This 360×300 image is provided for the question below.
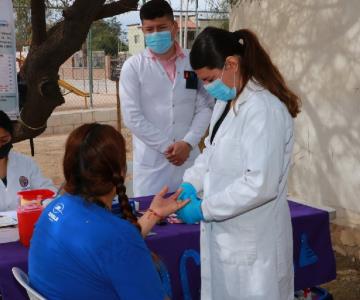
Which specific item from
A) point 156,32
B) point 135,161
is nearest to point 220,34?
point 156,32

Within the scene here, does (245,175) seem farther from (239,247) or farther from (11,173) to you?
(11,173)

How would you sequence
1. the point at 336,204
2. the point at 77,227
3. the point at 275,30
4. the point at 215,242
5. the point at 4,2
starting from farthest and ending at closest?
1. the point at 275,30
2. the point at 336,204
3. the point at 4,2
4. the point at 215,242
5. the point at 77,227

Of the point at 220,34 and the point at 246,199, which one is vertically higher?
the point at 220,34

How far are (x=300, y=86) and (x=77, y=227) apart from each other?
346 centimetres

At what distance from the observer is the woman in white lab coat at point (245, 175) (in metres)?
1.75

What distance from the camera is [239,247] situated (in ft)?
6.17

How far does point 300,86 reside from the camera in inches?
174

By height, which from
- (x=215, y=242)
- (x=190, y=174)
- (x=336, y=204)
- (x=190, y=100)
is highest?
(x=190, y=100)

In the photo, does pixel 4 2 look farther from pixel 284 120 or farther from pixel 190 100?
pixel 284 120

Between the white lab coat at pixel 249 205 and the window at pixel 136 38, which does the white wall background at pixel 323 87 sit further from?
the window at pixel 136 38

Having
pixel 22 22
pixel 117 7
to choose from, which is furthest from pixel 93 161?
pixel 22 22

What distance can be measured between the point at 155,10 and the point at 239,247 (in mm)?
1572

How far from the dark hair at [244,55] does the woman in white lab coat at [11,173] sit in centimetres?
119

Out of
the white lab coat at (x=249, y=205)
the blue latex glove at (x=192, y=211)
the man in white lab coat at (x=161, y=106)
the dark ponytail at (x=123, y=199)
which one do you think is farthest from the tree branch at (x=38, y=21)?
the dark ponytail at (x=123, y=199)
